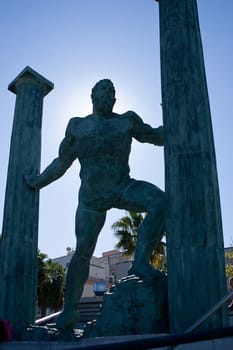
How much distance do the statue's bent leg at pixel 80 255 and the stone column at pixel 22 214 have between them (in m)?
1.01

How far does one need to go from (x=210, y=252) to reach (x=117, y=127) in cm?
222

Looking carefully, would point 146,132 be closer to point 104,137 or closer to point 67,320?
point 104,137

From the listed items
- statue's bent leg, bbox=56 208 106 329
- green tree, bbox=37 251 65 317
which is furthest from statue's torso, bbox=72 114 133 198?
green tree, bbox=37 251 65 317

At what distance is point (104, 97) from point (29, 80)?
2.41 meters

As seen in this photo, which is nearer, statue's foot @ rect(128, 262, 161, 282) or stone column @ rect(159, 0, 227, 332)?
stone column @ rect(159, 0, 227, 332)

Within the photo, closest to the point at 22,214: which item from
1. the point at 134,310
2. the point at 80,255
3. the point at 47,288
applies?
the point at 80,255

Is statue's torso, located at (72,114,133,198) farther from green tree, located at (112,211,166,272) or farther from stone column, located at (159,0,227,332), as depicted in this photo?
green tree, located at (112,211,166,272)

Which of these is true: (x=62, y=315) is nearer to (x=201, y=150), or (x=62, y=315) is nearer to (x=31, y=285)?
(x=31, y=285)

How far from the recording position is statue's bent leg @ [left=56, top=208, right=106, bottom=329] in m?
6.27

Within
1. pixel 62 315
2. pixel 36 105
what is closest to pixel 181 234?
pixel 62 315

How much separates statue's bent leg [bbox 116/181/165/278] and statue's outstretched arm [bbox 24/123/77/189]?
4.44ft

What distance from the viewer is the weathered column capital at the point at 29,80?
8.44 metres

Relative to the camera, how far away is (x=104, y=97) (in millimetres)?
6539

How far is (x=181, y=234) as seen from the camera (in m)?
5.01
